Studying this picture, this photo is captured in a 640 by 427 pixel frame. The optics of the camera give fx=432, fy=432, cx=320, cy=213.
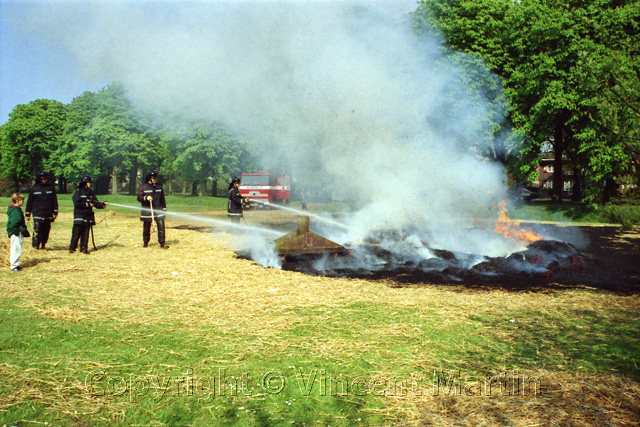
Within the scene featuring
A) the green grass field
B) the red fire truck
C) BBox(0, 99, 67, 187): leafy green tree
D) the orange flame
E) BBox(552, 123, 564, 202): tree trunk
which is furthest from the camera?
BBox(0, 99, 67, 187): leafy green tree

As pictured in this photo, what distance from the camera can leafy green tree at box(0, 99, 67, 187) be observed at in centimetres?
6419

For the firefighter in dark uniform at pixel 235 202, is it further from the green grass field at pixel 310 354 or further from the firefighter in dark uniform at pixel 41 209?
the green grass field at pixel 310 354

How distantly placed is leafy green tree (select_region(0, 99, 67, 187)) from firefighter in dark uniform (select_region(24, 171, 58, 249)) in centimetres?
5754

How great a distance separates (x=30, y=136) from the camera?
64.8 metres

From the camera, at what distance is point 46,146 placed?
63.9 m

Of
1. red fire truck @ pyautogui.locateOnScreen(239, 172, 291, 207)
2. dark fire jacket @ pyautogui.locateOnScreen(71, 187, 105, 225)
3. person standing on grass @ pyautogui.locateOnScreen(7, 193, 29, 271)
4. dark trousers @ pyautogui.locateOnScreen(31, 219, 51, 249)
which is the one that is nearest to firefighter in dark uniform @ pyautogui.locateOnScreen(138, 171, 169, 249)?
dark fire jacket @ pyautogui.locateOnScreen(71, 187, 105, 225)

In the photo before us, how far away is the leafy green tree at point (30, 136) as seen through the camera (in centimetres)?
6419

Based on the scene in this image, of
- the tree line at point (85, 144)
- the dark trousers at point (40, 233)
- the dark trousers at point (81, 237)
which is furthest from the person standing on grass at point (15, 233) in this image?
the tree line at point (85, 144)

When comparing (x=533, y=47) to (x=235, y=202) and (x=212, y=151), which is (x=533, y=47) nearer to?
(x=235, y=202)

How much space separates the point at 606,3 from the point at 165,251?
1193 inches

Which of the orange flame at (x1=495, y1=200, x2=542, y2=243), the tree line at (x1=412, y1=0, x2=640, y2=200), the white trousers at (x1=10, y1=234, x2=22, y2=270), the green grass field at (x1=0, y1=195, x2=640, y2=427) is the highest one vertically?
the tree line at (x1=412, y1=0, x2=640, y2=200)

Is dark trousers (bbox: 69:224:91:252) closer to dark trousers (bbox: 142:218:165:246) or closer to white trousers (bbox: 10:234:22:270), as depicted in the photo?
dark trousers (bbox: 142:218:165:246)

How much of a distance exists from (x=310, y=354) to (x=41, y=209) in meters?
12.3

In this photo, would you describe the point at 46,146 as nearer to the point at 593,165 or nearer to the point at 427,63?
the point at 427,63
